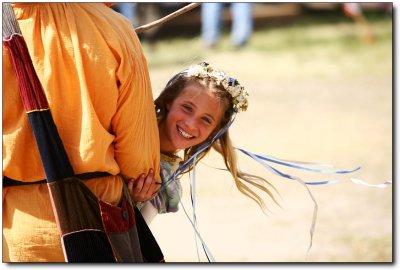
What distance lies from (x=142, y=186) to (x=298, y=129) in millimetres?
6232

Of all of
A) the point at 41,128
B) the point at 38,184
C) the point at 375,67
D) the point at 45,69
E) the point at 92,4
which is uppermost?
the point at 92,4

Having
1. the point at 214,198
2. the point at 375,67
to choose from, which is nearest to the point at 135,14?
the point at 375,67

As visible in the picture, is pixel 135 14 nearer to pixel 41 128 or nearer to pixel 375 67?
pixel 375 67

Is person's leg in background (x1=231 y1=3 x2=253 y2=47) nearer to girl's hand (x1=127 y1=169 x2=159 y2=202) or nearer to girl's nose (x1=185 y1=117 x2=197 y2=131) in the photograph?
girl's nose (x1=185 y1=117 x2=197 y2=131)

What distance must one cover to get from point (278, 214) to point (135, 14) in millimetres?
8516

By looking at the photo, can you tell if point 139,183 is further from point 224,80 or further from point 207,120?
point 224,80

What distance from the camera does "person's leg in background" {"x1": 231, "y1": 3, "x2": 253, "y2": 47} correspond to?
13.3 m

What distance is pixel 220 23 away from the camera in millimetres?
13945

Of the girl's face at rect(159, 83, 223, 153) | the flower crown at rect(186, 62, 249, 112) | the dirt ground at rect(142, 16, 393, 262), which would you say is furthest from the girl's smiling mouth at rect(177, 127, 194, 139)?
the dirt ground at rect(142, 16, 393, 262)

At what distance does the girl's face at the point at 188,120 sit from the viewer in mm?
2975

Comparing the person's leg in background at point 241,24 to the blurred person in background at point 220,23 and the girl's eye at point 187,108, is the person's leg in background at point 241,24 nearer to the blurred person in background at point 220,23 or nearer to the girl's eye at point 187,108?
the blurred person in background at point 220,23

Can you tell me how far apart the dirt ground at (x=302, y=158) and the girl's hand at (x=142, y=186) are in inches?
33.3

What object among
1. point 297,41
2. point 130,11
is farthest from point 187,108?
point 297,41

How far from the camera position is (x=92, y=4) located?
2.58 meters
